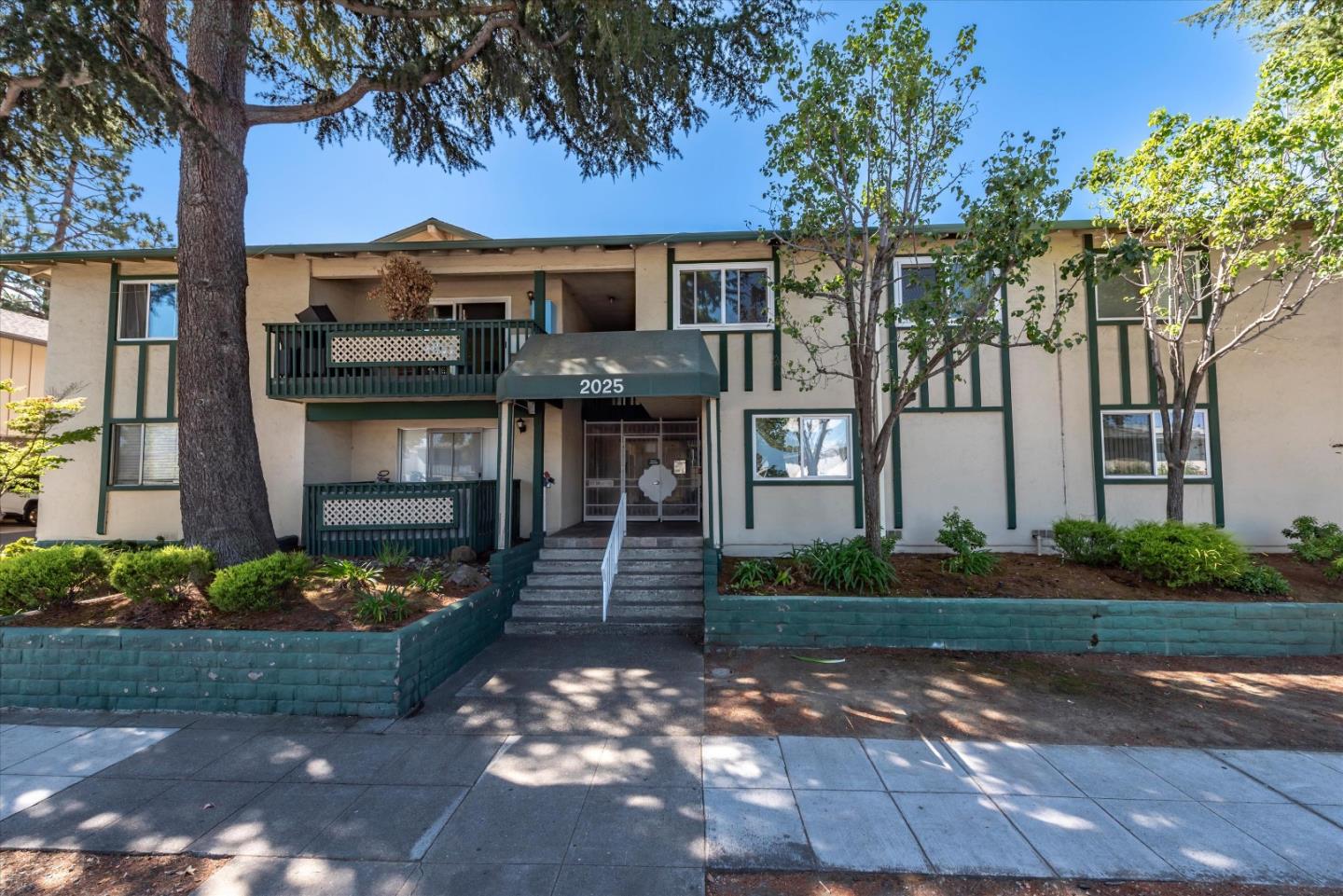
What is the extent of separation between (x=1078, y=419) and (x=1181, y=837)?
27.7 ft

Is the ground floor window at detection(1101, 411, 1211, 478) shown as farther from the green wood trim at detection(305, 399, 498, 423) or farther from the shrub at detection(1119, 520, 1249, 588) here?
the green wood trim at detection(305, 399, 498, 423)

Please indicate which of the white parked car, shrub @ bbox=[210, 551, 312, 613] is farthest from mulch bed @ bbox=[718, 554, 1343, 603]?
the white parked car

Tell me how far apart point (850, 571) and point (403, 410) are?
26.6 ft

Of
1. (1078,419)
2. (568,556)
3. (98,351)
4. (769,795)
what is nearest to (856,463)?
(1078,419)

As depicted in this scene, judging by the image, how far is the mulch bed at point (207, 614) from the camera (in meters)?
5.85

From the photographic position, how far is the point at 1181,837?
3389 mm

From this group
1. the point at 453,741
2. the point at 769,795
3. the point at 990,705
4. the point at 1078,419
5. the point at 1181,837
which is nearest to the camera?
the point at 1181,837

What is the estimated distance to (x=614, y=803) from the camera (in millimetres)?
3795

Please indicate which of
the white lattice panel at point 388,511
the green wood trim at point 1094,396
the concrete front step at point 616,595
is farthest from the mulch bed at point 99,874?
the green wood trim at point 1094,396

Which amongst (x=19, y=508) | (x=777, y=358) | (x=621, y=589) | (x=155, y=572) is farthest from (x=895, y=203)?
(x=19, y=508)

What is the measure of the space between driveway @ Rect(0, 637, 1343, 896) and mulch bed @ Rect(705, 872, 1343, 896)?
0.25 feet

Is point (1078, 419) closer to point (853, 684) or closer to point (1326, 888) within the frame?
point (853, 684)

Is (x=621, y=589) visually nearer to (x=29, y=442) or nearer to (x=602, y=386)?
(x=602, y=386)

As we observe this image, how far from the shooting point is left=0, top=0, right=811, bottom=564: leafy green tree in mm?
6371
